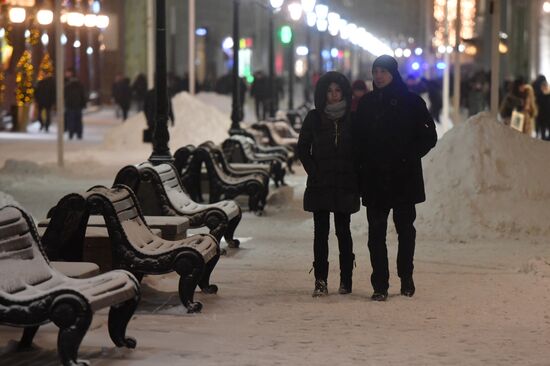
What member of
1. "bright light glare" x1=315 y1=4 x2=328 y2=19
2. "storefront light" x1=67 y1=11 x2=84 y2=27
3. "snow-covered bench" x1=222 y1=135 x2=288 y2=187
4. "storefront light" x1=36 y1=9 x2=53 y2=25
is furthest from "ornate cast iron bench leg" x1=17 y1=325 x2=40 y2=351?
"storefront light" x1=67 y1=11 x2=84 y2=27

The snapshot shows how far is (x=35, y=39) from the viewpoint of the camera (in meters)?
45.4

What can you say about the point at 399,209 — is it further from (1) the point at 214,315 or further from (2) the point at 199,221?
(2) the point at 199,221

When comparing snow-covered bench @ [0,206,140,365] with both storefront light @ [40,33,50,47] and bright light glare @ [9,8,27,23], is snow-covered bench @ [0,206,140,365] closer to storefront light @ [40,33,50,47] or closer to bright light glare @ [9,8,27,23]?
bright light glare @ [9,8,27,23]

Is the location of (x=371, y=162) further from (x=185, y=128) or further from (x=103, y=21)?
(x=103, y=21)

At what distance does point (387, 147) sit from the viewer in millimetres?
10977

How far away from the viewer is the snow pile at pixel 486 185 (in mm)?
15758

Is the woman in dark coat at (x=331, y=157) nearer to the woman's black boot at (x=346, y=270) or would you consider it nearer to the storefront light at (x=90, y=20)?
the woman's black boot at (x=346, y=270)

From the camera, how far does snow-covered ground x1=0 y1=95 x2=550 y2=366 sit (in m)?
8.70

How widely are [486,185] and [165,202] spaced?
4.27m

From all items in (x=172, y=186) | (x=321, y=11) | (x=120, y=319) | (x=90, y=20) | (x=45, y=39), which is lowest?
(x=120, y=319)

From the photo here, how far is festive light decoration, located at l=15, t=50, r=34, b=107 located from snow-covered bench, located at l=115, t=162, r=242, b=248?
3036 centimetres

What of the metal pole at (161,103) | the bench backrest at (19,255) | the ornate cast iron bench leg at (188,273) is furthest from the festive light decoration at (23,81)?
the bench backrest at (19,255)

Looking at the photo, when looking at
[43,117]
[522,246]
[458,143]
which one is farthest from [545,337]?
[43,117]

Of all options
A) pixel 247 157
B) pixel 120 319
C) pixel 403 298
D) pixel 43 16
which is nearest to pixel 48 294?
pixel 120 319
